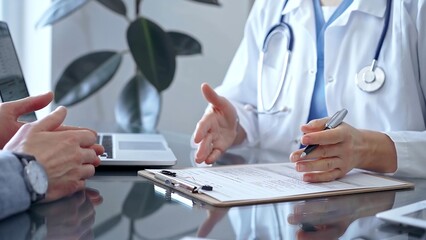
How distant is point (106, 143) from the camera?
1.23 metres

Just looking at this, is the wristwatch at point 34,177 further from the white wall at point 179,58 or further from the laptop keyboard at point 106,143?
the white wall at point 179,58

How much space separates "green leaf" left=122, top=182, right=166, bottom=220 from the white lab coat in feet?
1.55

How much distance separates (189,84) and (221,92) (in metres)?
0.88

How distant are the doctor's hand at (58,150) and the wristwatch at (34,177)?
3 cm

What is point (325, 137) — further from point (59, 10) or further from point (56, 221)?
point (59, 10)

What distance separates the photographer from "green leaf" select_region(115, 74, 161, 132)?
6.36 feet

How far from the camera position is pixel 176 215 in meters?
0.72

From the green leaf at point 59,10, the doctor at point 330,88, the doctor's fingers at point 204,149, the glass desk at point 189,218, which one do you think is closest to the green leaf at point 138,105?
the green leaf at point 59,10

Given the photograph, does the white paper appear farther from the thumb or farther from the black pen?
the thumb

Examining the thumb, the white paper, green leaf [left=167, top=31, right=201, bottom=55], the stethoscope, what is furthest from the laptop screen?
green leaf [left=167, top=31, right=201, bottom=55]

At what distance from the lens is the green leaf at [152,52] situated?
1.94 meters

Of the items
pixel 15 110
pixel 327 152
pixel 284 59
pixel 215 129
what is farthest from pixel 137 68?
pixel 327 152

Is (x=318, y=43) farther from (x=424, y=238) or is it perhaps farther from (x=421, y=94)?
(x=424, y=238)

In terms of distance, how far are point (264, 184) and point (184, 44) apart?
4.15ft
